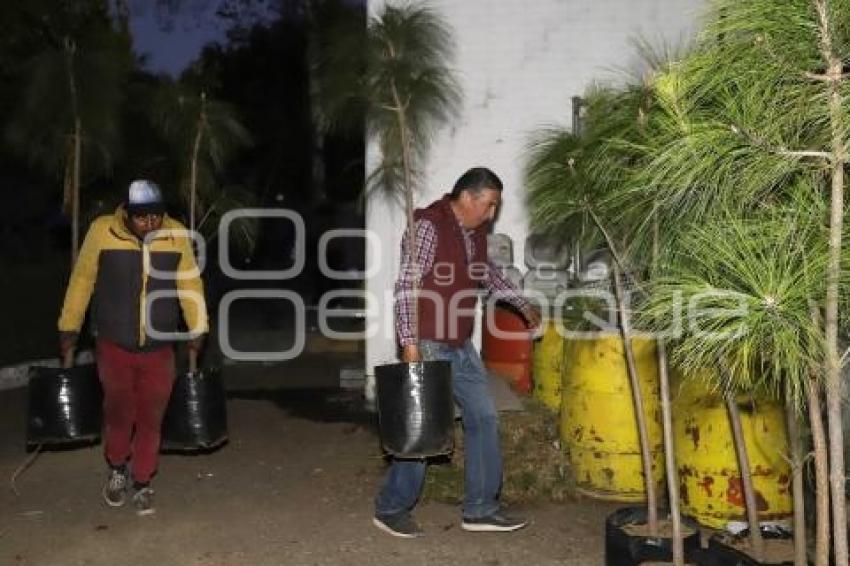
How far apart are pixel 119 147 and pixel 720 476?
15.6 feet

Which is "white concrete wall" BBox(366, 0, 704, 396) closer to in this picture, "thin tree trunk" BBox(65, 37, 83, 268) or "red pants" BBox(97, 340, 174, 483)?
"thin tree trunk" BBox(65, 37, 83, 268)

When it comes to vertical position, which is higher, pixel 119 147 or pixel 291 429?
pixel 119 147

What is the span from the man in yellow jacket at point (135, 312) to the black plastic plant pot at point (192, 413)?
14 centimetres

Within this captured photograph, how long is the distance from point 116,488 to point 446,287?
2178mm

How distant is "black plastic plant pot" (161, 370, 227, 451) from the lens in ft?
18.1

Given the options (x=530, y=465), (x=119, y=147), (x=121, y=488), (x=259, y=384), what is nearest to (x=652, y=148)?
(x=530, y=465)

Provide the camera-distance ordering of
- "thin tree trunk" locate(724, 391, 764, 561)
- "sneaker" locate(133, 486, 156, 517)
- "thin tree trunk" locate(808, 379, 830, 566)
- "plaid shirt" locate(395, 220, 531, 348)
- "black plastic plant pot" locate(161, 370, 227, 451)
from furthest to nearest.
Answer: "black plastic plant pot" locate(161, 370, 227, 451) < "sneaker" locate(133, 486, 156, 517) < "plaid shirt" locate(395, 220, 531, 348) < "thin tree trunk" locate(724, 391, 764, 561) < "thin tree trunk" locate(808, 379, 830, 566)

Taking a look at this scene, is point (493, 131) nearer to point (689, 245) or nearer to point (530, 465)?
point (530, 465)

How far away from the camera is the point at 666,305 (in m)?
2.73

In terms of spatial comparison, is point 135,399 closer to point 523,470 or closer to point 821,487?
point 523,470

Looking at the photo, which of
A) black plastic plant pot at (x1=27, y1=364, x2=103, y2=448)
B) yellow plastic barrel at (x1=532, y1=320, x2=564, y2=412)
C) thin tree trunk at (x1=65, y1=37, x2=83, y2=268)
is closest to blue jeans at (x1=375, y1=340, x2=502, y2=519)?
yellow plastic barrel at (x1=532, y1=320, x2=564, y2=412)

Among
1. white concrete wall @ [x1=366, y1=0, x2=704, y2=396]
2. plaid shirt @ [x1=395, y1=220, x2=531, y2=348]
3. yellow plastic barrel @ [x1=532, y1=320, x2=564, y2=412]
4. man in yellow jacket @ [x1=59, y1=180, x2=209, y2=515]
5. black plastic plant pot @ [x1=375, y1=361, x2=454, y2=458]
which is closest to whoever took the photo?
black plastic plant pot @ [x1=375, y1=361, x2=454, y2=458]

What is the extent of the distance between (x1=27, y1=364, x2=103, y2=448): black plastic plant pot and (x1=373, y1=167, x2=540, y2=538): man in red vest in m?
1.74

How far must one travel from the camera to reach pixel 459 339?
16.1 ft
